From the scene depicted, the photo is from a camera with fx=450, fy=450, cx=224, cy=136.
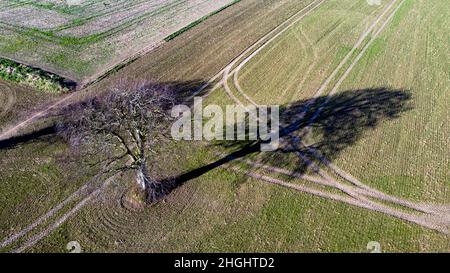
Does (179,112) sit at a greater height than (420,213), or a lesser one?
greater

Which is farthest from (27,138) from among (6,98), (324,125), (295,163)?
(324,125)

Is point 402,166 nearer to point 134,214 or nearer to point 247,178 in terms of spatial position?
point 247,178

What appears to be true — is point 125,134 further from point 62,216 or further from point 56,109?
point 62,216

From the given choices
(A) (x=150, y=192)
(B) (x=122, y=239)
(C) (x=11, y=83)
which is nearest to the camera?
(B) (x=122, y=239)

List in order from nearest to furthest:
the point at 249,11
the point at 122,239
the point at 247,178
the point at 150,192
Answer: the point at 122,239 < the point at 150,192 < the point at 247,178 < the point at 249,11

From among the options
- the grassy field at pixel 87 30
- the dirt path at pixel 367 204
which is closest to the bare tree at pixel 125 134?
the dirt path at pixel 367 204

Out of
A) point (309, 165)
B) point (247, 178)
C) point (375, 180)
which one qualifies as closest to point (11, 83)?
point (247, 178)
